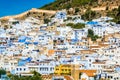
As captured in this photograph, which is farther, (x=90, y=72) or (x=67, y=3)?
(x=67, y=3)

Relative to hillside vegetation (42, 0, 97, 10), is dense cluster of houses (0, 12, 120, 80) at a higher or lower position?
lower

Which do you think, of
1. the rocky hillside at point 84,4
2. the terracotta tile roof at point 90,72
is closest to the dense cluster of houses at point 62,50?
the terracotta tile roof at point 90,72

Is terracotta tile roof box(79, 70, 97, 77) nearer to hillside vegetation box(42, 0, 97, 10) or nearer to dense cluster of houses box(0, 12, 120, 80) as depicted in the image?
dense cluster of houses box(0, 12, 120, 80)

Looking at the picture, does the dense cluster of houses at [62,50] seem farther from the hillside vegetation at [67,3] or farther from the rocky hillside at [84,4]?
the hillside vegetation at [67,3]

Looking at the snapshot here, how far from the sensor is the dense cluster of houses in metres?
37.5

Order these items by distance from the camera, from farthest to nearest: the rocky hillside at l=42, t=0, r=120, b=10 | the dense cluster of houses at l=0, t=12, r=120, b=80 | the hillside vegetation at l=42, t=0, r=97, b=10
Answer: the hillside vegetation at l=42, t=0, r=97, b=10 → the rocky hillside at l=42, t=0, r=120, b=10 → the dense cluster of houses at l=0, t=12, r=120, b=80

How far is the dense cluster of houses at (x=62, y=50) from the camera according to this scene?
3747 cm

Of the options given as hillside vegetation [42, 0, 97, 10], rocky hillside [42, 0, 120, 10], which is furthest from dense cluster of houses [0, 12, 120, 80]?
hillside vegetation [42, 0, 97, 10]

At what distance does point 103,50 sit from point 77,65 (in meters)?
7.93

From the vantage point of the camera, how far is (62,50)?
152 feet

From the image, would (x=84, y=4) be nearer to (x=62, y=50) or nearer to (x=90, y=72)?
(x=62, y=50)

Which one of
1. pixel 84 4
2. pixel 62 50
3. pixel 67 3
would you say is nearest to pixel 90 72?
pixel 62 50

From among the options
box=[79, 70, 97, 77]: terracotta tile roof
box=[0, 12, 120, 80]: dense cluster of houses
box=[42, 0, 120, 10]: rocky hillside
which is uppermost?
box=[42, 0, 120, 10]: rocky hillside

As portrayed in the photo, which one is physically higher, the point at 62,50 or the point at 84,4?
the point at 84,4
